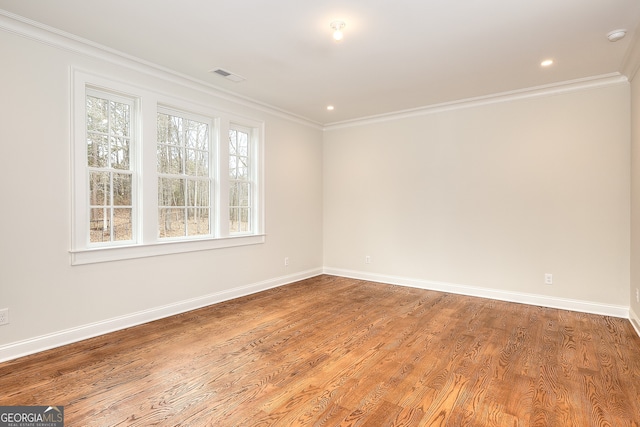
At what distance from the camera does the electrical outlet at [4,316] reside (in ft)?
8.71

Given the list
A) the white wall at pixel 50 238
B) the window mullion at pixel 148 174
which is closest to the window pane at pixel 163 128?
the window mullion at pixel 148 174

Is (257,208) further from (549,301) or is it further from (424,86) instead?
(549,301)

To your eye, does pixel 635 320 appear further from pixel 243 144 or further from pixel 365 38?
pixel 243 144

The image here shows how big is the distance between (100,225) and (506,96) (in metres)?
4.95

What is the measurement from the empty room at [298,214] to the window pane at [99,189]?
0.09 ft

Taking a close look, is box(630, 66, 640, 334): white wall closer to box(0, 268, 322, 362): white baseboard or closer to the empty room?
the empty room

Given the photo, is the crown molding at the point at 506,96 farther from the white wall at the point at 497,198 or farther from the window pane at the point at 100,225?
the window pane at the point at 100,225

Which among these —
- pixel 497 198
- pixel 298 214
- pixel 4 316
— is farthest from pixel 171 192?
pixel 497 198

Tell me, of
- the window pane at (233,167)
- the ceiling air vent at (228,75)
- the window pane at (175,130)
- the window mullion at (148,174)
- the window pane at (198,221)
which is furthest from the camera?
the window pane at (233,167)

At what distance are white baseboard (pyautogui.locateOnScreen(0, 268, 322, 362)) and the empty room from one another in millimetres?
19

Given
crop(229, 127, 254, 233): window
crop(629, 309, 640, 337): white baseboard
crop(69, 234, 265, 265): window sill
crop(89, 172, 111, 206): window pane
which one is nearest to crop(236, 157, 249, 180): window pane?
crop(229, 127, 254, 233): window

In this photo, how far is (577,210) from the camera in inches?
159

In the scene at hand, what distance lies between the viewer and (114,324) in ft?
10.9

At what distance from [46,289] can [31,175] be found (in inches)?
38.0
